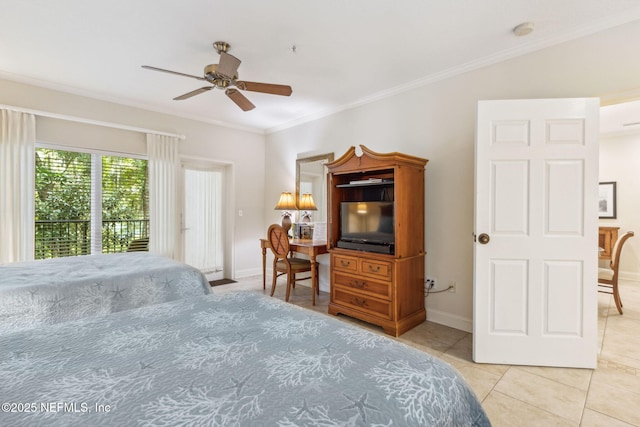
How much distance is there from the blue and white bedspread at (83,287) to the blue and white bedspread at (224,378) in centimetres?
104

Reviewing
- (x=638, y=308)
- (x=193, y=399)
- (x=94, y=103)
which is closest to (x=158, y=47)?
(x=94, y=103)

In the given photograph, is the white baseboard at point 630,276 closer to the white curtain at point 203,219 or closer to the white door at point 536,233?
the white door at point 536,233

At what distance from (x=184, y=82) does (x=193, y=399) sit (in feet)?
11.1

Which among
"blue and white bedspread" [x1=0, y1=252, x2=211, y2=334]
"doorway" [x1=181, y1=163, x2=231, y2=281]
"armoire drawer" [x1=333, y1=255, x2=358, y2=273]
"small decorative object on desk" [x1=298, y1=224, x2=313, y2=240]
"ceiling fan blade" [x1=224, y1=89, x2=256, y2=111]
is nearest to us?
"blue and white bedspread" [x1=0, y1=252, x2=211, y2=334]

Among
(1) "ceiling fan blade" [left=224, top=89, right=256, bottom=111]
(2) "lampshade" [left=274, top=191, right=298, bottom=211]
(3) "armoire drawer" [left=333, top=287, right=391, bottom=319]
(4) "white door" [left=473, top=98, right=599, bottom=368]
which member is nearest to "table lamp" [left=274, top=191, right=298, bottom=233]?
(2) "lampshade" [left=274, top=191, right=298, bottom=211]

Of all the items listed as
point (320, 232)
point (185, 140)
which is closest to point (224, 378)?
point (320, 232)

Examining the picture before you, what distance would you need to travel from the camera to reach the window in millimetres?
3490

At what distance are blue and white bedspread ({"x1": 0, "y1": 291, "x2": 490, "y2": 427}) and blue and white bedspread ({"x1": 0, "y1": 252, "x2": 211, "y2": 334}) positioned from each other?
1036 mm

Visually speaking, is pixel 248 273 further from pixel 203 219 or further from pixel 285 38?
pixel 285 38

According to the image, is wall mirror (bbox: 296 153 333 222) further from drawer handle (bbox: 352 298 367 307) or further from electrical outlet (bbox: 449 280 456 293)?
electrical outlet (bbox: 449 280 456 293)

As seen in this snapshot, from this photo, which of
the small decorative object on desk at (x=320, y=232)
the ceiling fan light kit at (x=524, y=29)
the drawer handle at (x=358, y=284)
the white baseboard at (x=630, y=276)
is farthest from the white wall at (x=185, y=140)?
the white baseboard at (x=630, y=276)

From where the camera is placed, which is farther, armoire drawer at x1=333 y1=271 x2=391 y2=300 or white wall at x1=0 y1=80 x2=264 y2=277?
white wall at x1=0 y1=80 x2=264 y2=277

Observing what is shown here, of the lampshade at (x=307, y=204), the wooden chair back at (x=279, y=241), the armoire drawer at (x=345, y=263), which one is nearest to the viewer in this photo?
the armoire drawer at (x=345, y=263)

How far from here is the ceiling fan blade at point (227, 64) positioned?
223 centimetres
